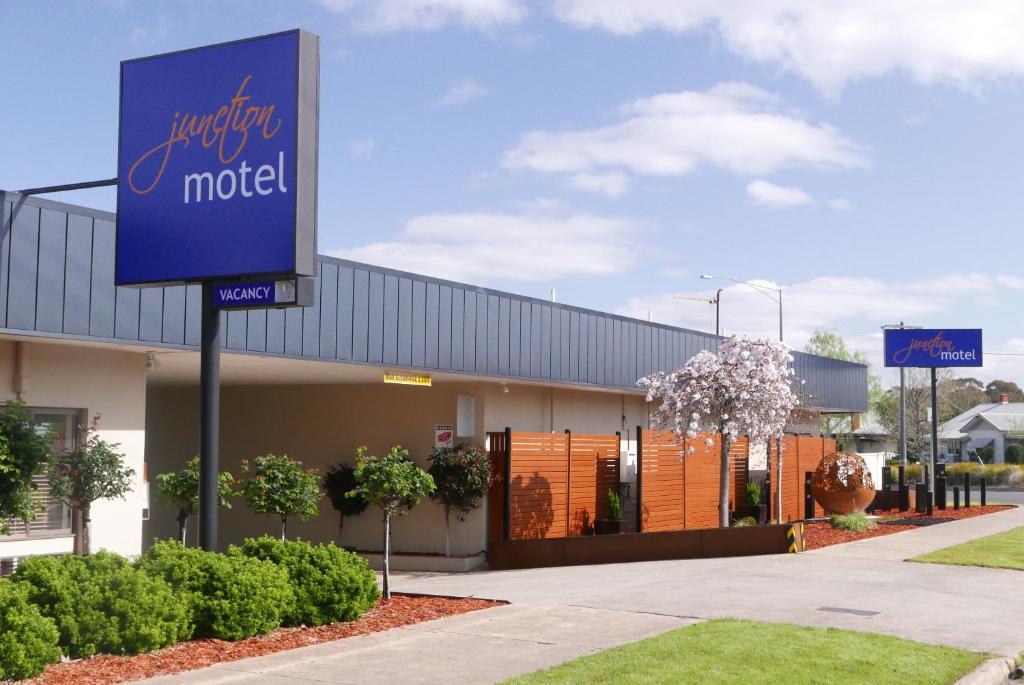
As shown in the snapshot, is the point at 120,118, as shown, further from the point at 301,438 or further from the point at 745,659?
the point at 301,438

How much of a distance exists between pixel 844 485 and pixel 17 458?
2146 cm

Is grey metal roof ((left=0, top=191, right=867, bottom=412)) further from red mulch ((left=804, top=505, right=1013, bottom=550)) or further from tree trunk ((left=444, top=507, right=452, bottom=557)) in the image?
red mulch ((left=804, top=505, right=1013, bottom=550))

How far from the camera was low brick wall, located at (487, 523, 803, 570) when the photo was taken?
20984mm

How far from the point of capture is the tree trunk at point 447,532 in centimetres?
2147

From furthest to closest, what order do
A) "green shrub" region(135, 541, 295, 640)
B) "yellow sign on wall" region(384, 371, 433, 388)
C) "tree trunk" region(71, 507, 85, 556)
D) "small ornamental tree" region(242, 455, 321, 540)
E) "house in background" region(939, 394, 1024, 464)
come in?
"house in background" region(939, 394, 1024, 464), "yellow sign on wall" region(384, 371, 433, 388), "small ornamental tree" region(242, 455, 321, 540), "tree trunk" region(71, 507, 85, 556), "green shrub" region(135, 541, 295, 640)

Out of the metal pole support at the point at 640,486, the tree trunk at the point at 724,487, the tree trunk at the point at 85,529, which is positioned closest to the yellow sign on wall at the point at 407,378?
the metal pole support at the point at 640,486

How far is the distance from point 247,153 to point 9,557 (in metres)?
6.07

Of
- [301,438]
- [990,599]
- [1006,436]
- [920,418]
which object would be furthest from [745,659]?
[1006,436]

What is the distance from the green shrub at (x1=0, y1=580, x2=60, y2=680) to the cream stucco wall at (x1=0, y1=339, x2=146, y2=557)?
5.01 m

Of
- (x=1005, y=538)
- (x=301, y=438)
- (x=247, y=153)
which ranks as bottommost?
(x=1005, y=538)

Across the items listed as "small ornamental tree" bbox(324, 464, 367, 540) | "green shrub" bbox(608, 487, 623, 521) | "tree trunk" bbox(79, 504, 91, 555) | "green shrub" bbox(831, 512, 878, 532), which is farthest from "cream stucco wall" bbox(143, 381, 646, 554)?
"tree trunk" bbox(79, 504, 91, 555)

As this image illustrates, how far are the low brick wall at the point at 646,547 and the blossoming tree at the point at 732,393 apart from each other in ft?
6.79

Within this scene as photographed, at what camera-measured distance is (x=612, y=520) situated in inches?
943

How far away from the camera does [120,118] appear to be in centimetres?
1251
